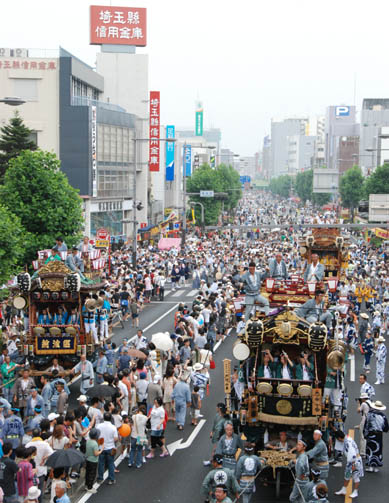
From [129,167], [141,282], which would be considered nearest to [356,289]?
[141,282]

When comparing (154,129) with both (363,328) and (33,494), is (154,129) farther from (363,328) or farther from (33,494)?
(33,494)

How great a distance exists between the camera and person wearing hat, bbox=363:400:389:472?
1595 cm

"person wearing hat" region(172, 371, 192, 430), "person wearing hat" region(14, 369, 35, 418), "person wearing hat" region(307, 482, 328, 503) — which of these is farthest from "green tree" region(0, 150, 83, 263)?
"person wearing hat" region(307, 482, 328, 503)

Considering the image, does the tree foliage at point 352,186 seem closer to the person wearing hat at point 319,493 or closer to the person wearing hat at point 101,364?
the person wearing hat at point 101,364

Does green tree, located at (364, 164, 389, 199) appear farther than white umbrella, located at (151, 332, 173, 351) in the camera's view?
Yes

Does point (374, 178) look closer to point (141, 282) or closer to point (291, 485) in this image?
point (141, 282)

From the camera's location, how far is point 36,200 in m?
35.1

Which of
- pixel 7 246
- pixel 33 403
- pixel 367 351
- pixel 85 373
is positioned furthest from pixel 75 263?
pixel 367 351

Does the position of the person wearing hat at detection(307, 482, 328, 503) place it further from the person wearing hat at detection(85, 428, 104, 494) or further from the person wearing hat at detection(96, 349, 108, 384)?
the person wearing hat at detection(96, 349, 108, 384)

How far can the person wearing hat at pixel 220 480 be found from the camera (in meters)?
12.5

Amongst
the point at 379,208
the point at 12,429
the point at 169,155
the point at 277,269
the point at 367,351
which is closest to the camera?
the point at 12,429

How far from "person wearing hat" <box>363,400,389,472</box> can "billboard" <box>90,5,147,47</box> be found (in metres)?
79.0

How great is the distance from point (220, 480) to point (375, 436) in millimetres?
4730

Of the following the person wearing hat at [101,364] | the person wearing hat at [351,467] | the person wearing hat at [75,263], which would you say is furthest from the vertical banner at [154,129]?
the person wearing hat at [351,467]
